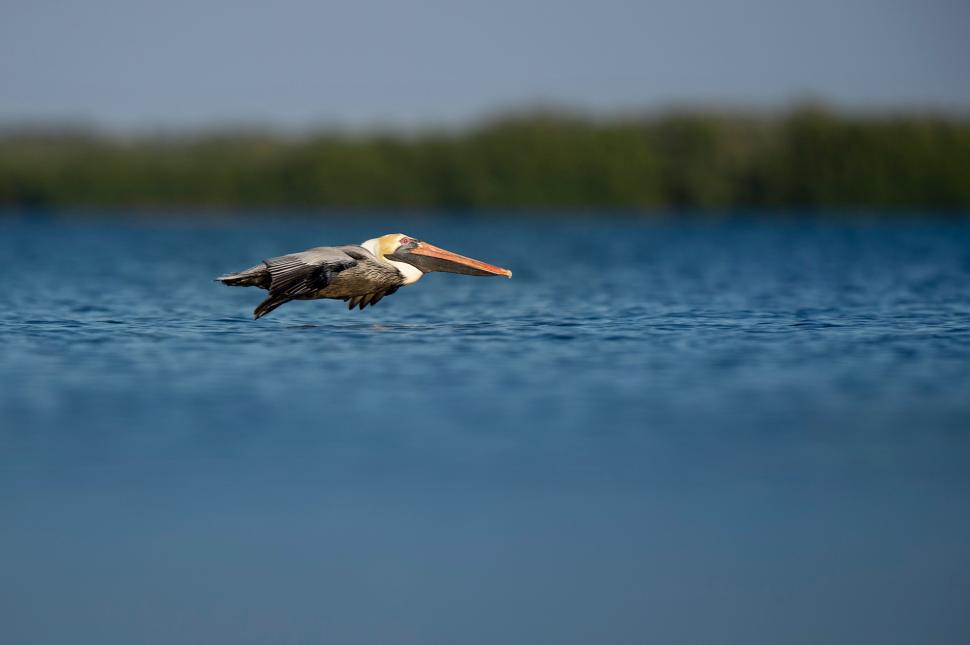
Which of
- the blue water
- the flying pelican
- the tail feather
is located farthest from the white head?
the tail feather

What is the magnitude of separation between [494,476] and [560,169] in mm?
64888

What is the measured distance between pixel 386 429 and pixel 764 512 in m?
2.46

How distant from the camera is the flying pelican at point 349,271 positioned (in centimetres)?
1160

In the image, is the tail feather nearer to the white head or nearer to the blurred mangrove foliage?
the white head

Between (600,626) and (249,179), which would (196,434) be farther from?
(249,179)

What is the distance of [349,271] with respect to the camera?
39.0 ft

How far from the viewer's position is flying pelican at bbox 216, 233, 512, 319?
1160 centimetres

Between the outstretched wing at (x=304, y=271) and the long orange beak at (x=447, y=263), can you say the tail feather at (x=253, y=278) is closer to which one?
the outstretched wing at (x=304, y=271)

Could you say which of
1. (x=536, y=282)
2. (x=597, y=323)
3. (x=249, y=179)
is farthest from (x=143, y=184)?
(x=597, y=323)

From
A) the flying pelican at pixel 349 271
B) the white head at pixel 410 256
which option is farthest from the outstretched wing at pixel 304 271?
the white head at pixel 410 256

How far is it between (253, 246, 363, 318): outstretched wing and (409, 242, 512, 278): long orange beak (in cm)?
118

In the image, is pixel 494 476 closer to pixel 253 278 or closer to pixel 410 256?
pixel 253 278

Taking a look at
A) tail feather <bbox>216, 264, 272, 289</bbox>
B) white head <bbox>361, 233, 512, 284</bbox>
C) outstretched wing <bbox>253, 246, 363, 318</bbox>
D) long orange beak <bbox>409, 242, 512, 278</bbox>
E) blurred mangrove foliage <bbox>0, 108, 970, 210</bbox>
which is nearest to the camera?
outstretched wing <bbox>253, 246, 363, 318</bbox>

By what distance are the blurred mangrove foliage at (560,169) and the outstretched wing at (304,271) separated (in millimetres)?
56505
